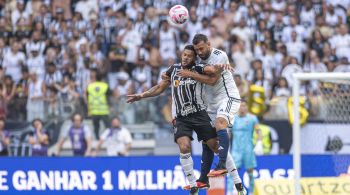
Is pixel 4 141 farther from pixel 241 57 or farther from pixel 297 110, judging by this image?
pixel 297 110

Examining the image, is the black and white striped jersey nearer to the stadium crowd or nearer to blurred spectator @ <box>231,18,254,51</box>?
the stadium crowd

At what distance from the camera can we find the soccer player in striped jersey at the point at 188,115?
50.2 feet

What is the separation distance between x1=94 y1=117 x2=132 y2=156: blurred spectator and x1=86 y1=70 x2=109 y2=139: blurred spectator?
0.63 ft

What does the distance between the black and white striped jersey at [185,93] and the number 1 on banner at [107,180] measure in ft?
18.8

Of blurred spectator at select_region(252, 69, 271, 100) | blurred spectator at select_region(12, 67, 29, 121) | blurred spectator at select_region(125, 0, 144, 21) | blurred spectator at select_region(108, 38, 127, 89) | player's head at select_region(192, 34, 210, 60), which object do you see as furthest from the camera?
blurred spectator at select_region(125, 0, 144, 21)

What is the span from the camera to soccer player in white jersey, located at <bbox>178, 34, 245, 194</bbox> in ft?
49.0

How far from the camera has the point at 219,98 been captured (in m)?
15.4

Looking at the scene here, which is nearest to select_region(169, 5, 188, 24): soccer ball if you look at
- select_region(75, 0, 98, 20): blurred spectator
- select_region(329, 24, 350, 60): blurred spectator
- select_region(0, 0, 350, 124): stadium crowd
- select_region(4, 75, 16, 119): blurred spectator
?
select_region(0, 0, 350, 124): stadium crowd

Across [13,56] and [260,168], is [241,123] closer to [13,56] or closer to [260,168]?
[260,168]

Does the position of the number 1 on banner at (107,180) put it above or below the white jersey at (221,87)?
below

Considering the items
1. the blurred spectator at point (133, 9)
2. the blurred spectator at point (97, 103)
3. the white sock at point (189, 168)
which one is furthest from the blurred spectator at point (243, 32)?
the white sock at point (189, 168)

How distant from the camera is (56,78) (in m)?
25.6

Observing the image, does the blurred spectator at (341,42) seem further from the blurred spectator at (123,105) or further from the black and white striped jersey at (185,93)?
the black and white striped jersey at (185,93)

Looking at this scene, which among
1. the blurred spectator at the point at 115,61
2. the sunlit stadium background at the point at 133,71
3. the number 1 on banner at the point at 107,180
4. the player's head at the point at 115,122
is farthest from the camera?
the blurred spectator at the point at 115,61
